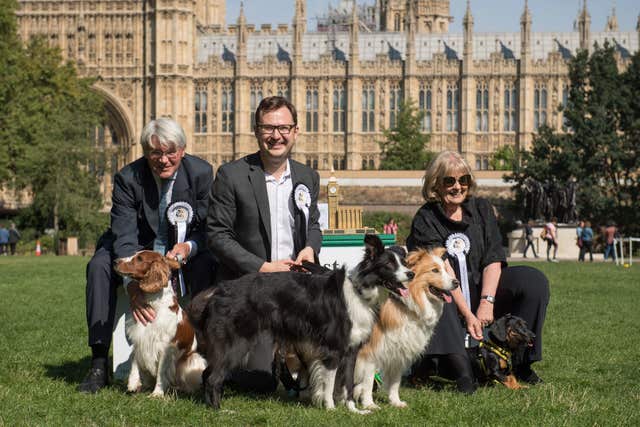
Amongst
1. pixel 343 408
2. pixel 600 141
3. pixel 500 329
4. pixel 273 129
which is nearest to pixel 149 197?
pixel 273 129

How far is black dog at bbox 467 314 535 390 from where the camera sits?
25.1 ft

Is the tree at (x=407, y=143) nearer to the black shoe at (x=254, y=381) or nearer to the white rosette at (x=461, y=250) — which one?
the white rosette at (x=461, y=250)

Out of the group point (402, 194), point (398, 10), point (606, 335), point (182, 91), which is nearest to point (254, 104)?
point (182, 91)

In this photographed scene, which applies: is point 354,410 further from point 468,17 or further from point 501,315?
point 468,17

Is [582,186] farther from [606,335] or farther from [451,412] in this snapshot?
[451,412]

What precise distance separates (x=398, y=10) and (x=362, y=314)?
68305 mm

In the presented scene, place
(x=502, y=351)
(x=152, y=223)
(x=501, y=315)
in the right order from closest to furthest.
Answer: (x=502, y=351), (x=152, y=223), (x=501, y=315)

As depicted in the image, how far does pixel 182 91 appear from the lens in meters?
56.7

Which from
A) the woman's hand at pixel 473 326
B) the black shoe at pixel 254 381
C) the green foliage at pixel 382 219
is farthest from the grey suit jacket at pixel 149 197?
the green foliage at pixel 382 219

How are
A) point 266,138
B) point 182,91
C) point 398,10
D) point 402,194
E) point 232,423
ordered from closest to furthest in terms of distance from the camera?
1. point 232,423
2. point 266,138
3. point 402,194
4. point 182,91
5. point 398,10

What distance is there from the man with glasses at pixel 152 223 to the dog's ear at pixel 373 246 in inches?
63.0

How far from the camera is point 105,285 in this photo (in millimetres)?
7676

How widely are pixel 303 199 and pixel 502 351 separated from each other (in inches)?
70.7

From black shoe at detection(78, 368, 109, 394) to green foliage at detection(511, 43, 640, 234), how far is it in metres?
35.3
